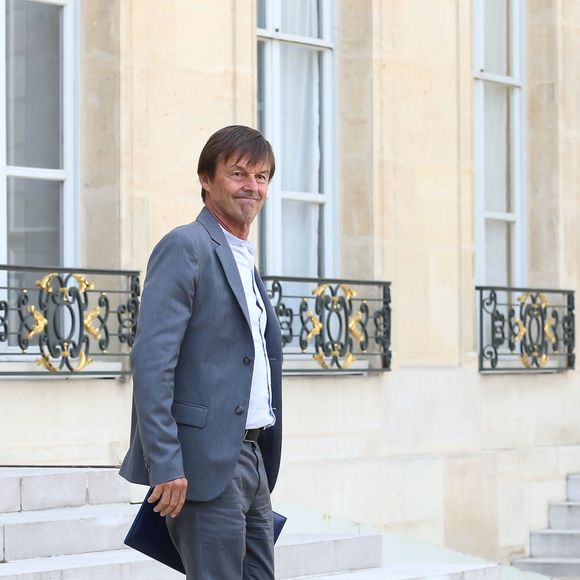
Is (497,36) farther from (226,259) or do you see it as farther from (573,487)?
(226,259)

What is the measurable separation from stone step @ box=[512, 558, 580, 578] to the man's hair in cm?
659

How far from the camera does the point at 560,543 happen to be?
10.4m

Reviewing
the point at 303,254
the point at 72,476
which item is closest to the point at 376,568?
the point at 72,476

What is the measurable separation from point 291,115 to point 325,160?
367mm

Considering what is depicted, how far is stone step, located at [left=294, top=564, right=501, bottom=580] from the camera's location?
22.7 ft

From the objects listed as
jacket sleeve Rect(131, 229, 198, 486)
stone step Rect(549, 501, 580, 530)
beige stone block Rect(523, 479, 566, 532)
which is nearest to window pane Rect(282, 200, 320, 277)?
beige stone block Rect(523, 479, 566, 532)

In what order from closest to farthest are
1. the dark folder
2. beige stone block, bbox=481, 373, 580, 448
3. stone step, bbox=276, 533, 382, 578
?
the dark folder < stone step, bbox=276, 533, 382, 578 < beige stone block, bbox=481, 373, 580, 448

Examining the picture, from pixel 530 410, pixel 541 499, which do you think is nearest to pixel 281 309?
pixel 530 410

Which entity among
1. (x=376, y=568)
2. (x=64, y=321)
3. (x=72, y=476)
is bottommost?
(x=376, y=568)

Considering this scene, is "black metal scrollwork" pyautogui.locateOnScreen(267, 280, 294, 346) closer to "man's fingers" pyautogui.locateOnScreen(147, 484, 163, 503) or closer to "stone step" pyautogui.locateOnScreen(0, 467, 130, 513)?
"stone step" pyautogui.locateOnScreen(0, 467, 130, 513)

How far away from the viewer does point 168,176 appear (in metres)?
8.59

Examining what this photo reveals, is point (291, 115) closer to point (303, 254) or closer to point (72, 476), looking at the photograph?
point (303, 254)

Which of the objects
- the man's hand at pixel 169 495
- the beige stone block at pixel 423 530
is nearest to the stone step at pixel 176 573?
the man's hand at pixel 169 495

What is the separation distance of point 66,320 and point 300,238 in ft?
6.26
